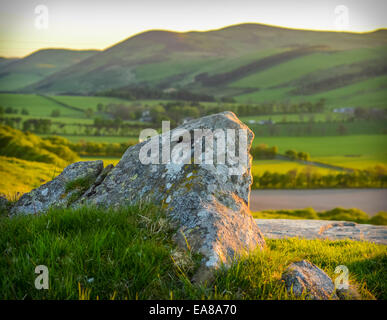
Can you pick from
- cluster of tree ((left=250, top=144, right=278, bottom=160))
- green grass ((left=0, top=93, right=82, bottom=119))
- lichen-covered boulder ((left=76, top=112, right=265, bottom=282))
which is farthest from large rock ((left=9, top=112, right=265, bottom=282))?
green grass ((left=0, top=93, right=82, bottom=119))

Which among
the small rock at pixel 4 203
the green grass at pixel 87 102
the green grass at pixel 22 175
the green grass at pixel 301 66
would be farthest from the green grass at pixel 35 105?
the green grass at pixel 301 66

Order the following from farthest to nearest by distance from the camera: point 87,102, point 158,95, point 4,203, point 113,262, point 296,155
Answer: point 158,95 → point 87,102 → point 296,155 → point 4,203 → point 113,262

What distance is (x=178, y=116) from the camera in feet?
254

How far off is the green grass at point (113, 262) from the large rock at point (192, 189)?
288mm

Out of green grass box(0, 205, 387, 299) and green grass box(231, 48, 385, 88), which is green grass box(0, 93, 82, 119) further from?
green grass box(231, 48, 385, 88)

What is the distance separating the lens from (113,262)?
3.66 meters

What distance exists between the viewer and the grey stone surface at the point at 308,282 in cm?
386

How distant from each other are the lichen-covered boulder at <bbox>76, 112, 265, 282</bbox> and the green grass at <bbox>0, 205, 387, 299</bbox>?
0.30m

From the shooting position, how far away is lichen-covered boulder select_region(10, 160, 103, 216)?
6.35m

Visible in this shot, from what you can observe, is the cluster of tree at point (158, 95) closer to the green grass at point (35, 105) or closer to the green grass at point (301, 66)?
the green grass at point (35, 105)

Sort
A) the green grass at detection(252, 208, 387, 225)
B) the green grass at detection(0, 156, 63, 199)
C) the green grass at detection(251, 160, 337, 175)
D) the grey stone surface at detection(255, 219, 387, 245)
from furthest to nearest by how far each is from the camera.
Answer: the green grass at detection(251, 160, 337, 175), the green grass at detection(252, 208, 387, 225), the green grass at detection(0, 156, 63, 199), the grey stone surface at detection(255, 219, 387, 245)

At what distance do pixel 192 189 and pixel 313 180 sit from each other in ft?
136

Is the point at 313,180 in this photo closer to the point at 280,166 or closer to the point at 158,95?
the point at 280,166

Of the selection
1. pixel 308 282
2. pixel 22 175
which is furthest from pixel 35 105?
pixel 308 282
